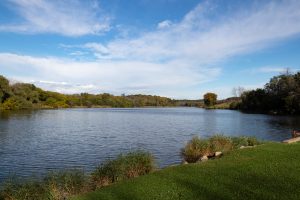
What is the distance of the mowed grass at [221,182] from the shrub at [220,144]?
266 inches

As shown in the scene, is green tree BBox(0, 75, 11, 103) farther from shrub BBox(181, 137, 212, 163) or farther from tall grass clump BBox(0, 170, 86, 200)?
tall grass clump BBox(0, 170, 86, 200)

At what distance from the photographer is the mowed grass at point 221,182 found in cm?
1116

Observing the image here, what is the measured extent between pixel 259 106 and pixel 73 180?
12174 cm

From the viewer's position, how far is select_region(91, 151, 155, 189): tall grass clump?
16094mm

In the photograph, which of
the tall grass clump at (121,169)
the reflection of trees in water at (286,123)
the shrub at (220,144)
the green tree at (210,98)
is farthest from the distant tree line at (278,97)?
the tall grass clump at (121,169)

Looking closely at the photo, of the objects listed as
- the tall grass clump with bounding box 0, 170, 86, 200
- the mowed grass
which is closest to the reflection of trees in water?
the mowed grass

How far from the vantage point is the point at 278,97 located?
11281 centimetres

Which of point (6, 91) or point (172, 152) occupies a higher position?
point (6, 91)

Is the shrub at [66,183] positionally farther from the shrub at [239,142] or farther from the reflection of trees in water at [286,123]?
the reflection of trees in water at [286,123]

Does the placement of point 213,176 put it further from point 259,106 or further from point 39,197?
point 259,106

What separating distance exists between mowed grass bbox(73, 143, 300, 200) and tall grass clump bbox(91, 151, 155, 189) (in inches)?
90.3

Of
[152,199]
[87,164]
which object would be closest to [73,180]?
[152,199]

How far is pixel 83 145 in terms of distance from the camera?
34.3m

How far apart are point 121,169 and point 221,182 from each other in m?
5.74
